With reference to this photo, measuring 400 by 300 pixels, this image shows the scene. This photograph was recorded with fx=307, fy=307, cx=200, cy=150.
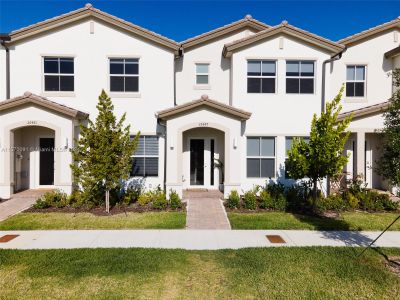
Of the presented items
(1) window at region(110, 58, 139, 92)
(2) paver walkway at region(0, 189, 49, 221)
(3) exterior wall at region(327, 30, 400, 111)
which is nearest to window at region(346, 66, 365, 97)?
(3) exterior wall at region(327, 30, 400, 111)

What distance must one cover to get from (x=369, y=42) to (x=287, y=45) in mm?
4426

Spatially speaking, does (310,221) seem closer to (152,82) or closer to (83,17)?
(152,82)

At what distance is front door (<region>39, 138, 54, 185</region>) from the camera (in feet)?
48.6

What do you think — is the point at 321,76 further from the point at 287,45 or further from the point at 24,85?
the point at 24,85

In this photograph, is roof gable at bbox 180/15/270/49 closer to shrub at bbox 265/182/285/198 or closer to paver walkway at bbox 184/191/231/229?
paver walkway at bbox 184/191/231/229

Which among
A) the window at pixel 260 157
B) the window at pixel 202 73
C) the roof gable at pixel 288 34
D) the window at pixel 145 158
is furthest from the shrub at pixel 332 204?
the window at pixel 202 73

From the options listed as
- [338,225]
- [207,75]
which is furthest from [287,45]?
[338,225]

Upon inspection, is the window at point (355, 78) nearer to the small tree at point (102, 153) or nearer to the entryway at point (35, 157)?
the small tree at point (102, 153)

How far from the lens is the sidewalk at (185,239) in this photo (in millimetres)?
7828

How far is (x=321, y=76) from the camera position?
1431 cm

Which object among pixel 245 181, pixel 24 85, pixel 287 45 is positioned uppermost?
pixel 287 45

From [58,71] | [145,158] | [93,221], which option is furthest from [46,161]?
[93,221]

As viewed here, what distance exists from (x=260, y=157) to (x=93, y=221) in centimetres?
Result: 788

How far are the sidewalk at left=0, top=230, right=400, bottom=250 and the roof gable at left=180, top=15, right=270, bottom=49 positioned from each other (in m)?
9.74
